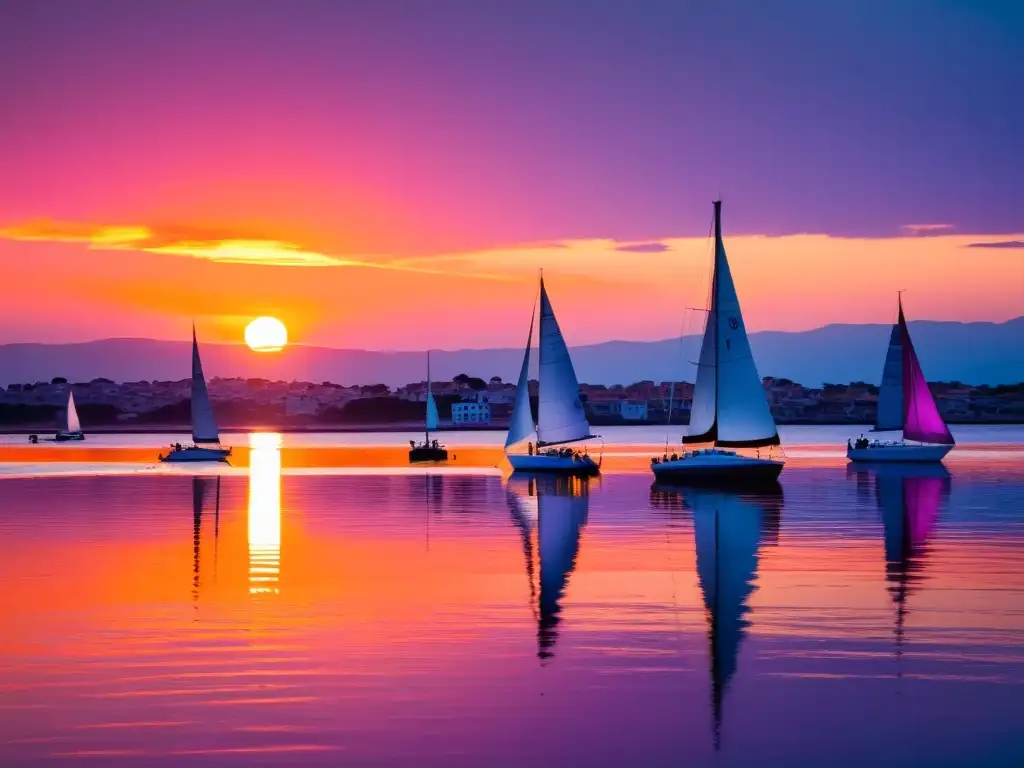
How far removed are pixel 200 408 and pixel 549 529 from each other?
6748 centimetres

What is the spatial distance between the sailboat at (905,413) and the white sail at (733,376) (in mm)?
27368

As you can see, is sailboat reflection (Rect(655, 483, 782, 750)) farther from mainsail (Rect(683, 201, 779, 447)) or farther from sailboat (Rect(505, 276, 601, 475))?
sailboat (Rect(505, 276, 601, 475))

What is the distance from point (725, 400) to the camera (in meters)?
68.7

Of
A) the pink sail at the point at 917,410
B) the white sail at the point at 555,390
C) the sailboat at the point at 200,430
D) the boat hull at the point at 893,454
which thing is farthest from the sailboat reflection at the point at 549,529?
the sailboat at the point at 200,430

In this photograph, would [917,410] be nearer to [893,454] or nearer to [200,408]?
[893,454]

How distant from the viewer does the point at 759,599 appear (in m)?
28.8

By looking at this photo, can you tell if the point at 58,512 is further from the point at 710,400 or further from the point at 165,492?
the point at 710,400

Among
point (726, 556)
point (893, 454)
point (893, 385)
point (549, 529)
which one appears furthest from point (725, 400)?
point (893, 385)

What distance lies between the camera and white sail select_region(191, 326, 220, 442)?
349ft

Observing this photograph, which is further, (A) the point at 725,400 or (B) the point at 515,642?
(A) the point at 725,400

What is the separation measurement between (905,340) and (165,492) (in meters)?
51.9

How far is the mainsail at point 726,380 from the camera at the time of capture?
224 feet

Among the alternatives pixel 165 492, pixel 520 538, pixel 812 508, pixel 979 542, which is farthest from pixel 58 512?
pixel 979 542

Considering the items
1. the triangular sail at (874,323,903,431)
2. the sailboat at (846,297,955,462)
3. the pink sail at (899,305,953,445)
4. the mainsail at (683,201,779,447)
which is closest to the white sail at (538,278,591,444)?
the mainsail at (683,201,779,447)
